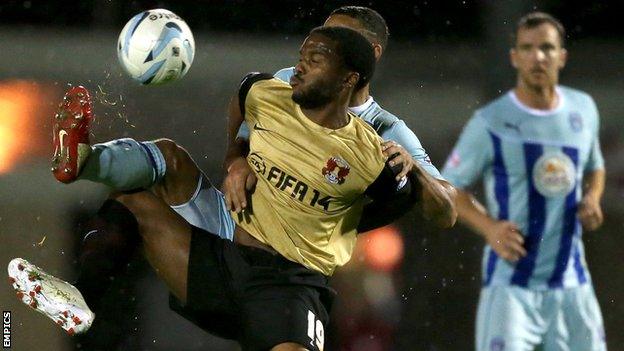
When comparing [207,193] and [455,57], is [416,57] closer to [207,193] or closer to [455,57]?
[455,57]

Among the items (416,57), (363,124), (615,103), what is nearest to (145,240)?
(363,124)

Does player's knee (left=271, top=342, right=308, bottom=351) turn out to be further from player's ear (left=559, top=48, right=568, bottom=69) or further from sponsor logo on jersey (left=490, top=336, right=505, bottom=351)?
player's ear (left=559, top=48, right=568, bottom=69)

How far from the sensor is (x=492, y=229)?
5129 millimetres

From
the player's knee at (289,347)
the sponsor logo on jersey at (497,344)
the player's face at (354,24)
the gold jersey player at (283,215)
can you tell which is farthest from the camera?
the sponsor logo on jersey at (497,344)

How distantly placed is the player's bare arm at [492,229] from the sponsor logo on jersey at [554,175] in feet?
0.69

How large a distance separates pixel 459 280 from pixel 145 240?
2232 mm

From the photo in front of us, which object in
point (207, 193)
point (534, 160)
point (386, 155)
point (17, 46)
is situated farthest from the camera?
point (17, 46)

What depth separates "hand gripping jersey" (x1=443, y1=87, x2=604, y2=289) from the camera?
506 centimetres

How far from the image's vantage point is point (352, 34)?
361cm

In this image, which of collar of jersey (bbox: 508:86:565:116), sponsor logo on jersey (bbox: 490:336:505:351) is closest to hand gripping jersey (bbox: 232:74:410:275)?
sponsor logo on jersey (bbox: 490:336:505:351)

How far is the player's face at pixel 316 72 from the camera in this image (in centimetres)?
354

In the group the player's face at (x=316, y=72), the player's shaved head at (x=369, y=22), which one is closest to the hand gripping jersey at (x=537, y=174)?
the player's shaved head at (x=369, y=22)

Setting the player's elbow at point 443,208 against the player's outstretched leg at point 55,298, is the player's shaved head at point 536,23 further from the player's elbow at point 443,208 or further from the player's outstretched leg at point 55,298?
the player's outstretched leg at point 55,298

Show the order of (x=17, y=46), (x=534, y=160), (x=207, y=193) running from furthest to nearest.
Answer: (x=17, y=46)
(x=534, y=160)
(x=207, y=193)
